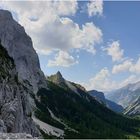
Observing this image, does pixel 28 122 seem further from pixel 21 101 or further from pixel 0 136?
pixel 0 136

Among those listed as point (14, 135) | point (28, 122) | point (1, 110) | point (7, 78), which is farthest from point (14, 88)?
point (14, 135)

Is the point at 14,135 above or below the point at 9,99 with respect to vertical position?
below

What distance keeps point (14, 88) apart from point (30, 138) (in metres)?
93.7

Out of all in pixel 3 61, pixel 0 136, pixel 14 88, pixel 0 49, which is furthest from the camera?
pixel 0 49

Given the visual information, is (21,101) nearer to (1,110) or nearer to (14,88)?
(14,88)

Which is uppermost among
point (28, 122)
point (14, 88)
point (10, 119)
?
point (14, 88)

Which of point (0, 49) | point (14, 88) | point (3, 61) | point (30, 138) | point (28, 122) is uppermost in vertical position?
point (0, 49)

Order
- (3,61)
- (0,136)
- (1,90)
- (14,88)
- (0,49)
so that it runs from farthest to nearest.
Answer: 1. (0,49)
2. (3,61)
3. (14,88)
4. (1,90)
5. (0,136)

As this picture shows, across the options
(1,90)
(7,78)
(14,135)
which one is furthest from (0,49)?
(14,135)

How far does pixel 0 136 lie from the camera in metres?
27.1

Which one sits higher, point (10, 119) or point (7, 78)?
point (7, 78)

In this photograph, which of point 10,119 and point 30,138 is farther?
point 10,119

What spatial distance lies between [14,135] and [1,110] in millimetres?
60486

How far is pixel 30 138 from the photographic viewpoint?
1075 inches
